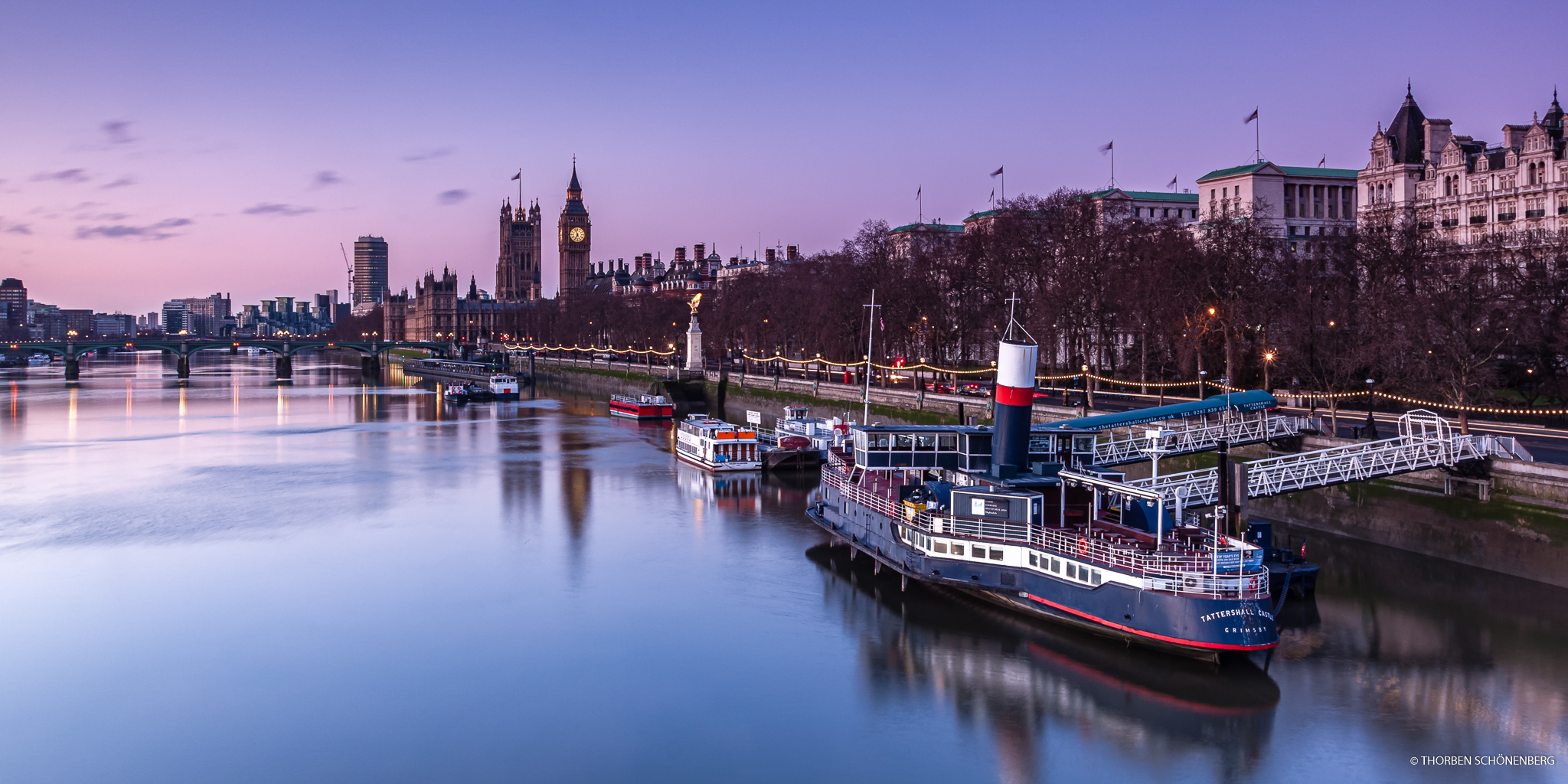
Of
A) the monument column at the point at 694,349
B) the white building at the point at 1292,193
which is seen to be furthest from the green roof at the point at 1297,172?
the monument column at the point at 694,349

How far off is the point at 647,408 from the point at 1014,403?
59.1m

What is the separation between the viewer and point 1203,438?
39375 mm

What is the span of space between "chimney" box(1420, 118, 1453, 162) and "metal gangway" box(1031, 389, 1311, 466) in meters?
65.8

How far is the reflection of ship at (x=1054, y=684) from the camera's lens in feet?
73.9

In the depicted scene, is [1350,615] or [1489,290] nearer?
[1350,615]

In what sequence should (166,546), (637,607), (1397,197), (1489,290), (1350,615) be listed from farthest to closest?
(1397,197), (1489,290), (166,546), (637,607), (1350,615)

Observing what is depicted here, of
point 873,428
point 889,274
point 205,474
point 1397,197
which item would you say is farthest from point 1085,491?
point 1397,197

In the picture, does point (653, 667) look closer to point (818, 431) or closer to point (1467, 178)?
point (818, 431)

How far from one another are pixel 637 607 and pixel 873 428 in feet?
28.7

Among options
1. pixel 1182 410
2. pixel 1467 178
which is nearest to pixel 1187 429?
pixel 1182 410

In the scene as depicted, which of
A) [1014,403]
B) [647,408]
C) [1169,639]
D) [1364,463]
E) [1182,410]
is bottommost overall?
[1169,639]

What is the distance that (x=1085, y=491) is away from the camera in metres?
31.7

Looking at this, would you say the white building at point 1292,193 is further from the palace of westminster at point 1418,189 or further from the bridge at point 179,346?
the bridge at point 179,346

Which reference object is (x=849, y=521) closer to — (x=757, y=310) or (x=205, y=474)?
(x=205, y=474)
